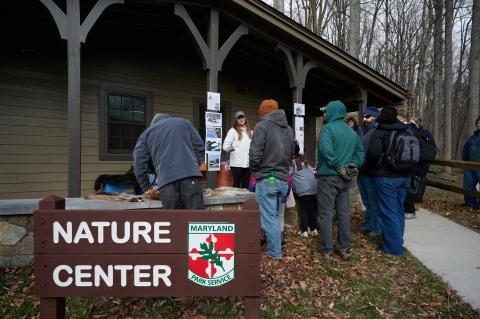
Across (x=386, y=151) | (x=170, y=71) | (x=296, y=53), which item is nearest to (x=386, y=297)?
(x=386, y=151)

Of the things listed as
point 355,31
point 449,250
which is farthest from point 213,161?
point 355,31

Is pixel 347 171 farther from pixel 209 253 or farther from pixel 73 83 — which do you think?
pixel 73 83

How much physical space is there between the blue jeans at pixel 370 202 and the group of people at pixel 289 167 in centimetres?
28

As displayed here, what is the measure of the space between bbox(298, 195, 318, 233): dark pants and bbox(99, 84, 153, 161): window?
4.18 m

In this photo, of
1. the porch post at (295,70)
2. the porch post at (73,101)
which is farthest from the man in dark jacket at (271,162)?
the porch post at (295,70)

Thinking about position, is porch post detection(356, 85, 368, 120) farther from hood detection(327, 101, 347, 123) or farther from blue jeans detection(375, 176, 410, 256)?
hood detection(327, 101, 347, 123)

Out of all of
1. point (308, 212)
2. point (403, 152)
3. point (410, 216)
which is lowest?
point (410, 216)

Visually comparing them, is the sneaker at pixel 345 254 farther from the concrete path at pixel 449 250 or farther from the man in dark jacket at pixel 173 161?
the man in dark jacket at pixel 173 161

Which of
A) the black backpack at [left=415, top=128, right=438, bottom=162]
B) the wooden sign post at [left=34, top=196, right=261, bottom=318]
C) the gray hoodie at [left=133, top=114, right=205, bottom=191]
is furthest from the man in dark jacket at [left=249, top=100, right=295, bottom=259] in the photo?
the black backpack at [left=415, top=128, right=438, bottom=162]

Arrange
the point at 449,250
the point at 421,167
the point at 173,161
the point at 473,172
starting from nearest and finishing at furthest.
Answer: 1. the point at 173,161
2. the point at 449,250
3. the point at 421,167
4. the point at 473,172

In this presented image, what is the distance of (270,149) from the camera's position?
3.70m

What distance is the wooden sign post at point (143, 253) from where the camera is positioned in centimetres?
204

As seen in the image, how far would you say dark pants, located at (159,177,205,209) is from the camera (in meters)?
3.03

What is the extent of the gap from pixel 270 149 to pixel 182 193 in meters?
1.21
